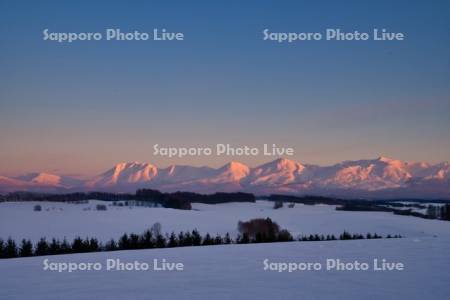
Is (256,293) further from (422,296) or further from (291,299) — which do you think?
(422,296)

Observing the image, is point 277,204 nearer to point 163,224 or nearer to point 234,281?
point 163,224

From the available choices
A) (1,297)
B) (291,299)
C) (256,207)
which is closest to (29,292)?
(1,297)

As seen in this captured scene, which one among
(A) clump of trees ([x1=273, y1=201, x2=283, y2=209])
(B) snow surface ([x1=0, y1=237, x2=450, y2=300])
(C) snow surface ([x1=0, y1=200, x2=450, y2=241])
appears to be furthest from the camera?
(A) clump of trees ([x1=273, y1=201, x2=283, y2=209])

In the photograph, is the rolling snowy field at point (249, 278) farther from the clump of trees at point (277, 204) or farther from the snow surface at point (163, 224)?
the clump of trees at point (277, 204)

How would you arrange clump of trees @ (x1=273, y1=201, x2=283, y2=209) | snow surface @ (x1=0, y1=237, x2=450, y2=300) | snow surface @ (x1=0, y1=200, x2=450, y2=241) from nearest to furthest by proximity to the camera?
snow surface @ (x1=0, y1=237, x2=450, y2=300) → snow surface @ (x1=0, y1=200, x2=450, y2=241) → clump of trees @ (x1=273, y1=201, x2=283, y2=209)

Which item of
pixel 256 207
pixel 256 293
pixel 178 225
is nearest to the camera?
pixel 256 293

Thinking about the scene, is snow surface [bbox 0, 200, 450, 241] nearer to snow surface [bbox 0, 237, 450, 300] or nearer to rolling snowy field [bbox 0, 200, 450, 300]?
rolling snowy field [bbox 0, 200, 450, 300]

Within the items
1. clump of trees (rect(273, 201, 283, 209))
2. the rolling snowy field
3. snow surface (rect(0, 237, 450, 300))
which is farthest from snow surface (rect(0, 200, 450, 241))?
snow surface (rect(0, 237, 450, 300))

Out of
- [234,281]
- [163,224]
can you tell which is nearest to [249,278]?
[234,281]

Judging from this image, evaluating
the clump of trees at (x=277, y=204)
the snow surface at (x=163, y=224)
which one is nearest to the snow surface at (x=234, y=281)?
the snow surface at (x=163, y=224)
